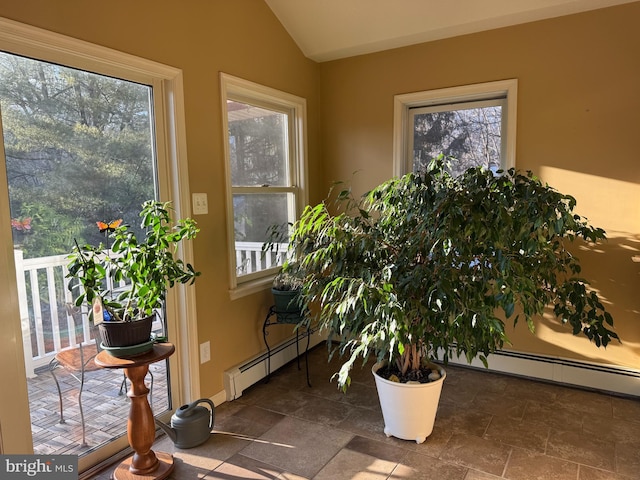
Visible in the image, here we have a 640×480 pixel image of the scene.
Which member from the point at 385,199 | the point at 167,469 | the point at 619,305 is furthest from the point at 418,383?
the point at 619,305

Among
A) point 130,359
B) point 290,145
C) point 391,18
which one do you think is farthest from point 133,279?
point 391,18

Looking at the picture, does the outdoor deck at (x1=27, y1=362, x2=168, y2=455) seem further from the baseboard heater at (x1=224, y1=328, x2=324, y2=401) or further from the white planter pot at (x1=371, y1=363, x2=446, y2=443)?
the white planter pot at (x1=371, y1=363, x2=446, y2=443)

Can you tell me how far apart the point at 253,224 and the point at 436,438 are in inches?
66.8

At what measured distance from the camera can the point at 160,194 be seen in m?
2.28

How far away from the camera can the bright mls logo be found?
1659 mm

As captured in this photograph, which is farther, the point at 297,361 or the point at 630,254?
the point at 297,361

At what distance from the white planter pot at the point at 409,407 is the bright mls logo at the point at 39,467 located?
1.42 m

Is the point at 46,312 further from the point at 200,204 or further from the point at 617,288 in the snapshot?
the point at 617,288

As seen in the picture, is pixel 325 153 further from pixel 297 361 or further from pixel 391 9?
pixel 297 361

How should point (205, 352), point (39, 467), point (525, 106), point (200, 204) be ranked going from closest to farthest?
point (39, 467)
point (200, 204)
point (205, 352)
point (525, 106)

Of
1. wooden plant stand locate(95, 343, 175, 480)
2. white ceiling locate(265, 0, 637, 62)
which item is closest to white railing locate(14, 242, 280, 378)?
wooden plant stand locate(95, 343, 175, 480)

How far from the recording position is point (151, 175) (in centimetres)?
227

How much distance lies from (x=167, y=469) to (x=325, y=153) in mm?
2423

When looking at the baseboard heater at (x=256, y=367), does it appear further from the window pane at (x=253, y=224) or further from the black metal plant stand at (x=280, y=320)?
the window pane at (x=253, y=224)
